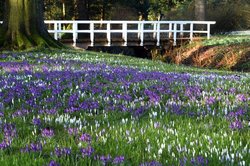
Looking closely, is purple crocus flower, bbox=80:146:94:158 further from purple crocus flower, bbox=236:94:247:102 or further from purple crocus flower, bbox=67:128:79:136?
purple crocus flower, bbox=236:94:247:102

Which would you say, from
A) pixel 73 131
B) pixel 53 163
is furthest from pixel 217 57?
pixel 53 163

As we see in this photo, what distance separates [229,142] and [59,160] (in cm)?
172

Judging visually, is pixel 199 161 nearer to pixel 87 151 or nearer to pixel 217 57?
pixel 87 151

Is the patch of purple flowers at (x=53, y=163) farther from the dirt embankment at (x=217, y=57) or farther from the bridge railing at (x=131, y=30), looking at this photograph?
the bridge railing at (x=131, y=30)

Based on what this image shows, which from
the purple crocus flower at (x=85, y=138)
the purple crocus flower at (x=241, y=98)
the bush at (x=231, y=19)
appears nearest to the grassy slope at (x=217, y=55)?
the bush at (x=231, y=19)

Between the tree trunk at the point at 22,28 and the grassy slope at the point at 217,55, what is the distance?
30.0 ft

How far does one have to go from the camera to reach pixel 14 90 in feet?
25.1

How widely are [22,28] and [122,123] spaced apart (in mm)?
15825

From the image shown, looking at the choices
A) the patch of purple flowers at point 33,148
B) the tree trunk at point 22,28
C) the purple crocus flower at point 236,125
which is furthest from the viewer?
the tree trunk at point 22,28

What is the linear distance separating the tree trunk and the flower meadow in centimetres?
1148

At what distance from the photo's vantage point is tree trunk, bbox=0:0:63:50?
783 inches

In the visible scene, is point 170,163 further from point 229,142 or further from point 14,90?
point 14,90

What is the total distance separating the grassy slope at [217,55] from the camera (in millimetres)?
22312

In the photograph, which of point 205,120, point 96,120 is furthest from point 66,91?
point 205,120
